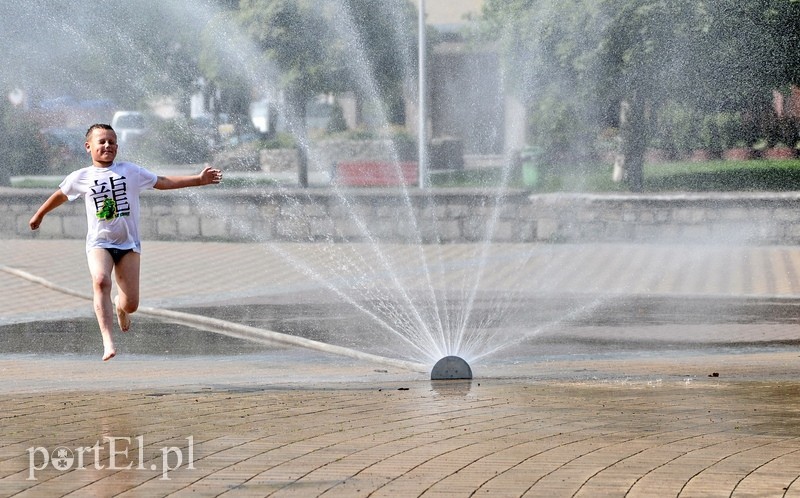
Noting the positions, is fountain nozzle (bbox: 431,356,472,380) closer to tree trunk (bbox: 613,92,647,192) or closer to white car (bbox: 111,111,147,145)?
tree trunk (bbox: 613,92,647,192)

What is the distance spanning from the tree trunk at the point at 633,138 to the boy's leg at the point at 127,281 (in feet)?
57.9

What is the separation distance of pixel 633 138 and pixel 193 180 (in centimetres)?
2023

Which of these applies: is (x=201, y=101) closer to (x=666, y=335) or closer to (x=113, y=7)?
(x=113, y=7)

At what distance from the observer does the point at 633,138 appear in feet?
86.4

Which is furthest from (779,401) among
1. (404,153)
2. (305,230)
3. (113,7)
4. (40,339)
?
(404,153)

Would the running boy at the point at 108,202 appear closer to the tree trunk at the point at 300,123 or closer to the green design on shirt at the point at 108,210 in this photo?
the green design on shirt at the point at 108,210

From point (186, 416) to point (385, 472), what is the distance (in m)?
1.60

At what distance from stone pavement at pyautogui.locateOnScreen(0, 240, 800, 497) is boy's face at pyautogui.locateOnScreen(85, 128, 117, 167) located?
4.22 ft

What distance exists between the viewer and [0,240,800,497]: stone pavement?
488cm

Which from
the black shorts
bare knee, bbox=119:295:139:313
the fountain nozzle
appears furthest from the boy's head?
the fountain nozzle

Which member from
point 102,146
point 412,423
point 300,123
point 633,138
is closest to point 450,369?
point 412,423

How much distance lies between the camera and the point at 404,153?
3712 centimetres

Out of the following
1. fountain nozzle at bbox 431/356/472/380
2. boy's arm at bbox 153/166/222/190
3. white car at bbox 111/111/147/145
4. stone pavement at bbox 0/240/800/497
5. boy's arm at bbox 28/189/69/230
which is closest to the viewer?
stone pavement at bbox 0/240/800/497

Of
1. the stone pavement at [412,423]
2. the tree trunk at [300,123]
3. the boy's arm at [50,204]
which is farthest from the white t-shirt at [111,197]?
the tree trunk at [300,123]
